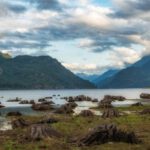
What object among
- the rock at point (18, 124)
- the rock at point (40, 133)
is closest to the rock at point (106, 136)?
the rock at point (40, 133)

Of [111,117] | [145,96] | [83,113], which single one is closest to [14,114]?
[83,113]

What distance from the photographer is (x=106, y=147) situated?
3184cm

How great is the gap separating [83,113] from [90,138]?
37085 mm

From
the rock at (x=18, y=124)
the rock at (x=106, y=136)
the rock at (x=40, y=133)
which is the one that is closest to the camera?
the rock at (x=106, y=136)

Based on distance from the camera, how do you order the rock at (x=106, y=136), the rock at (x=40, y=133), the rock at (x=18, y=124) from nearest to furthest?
the rock at (x=106, y=136)
the rock at (x=40, y=133)
the rock at (x=18, y=124)

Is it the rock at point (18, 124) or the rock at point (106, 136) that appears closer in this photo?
the rock at point (106, 136)

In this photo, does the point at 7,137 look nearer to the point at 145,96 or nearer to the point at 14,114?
the point at 14,114

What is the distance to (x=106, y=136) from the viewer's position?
112 feet

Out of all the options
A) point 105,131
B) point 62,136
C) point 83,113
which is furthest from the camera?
point 83,113

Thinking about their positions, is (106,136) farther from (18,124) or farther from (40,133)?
(18,124)

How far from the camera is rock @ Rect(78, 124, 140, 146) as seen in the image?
3362 cm

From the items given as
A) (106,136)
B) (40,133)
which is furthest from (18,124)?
(106,136)

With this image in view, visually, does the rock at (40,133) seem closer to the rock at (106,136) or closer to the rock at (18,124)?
the rock at (106,136)

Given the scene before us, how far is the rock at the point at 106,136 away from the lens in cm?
3362
